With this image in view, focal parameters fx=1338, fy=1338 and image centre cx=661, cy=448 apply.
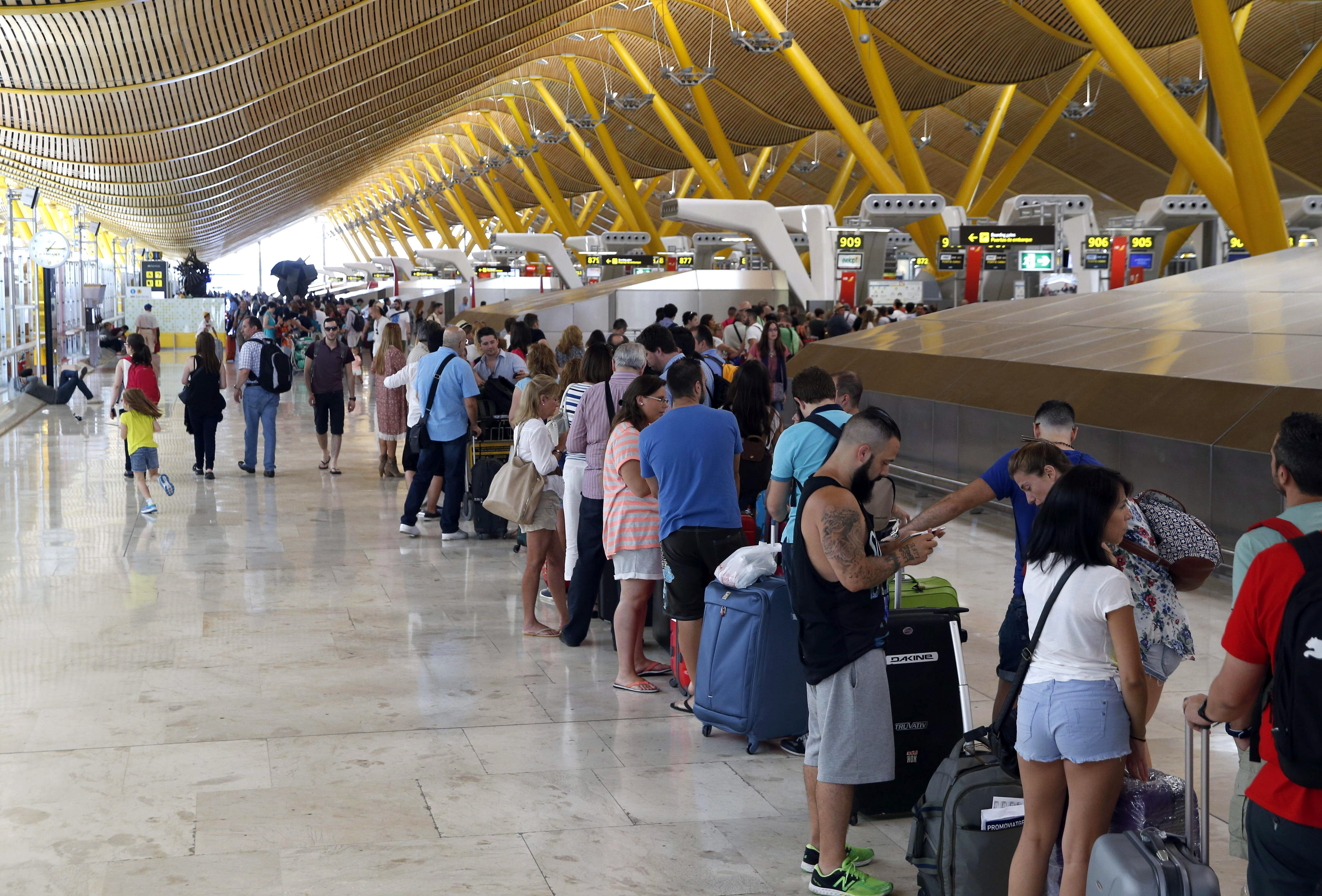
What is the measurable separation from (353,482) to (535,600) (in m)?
6.28

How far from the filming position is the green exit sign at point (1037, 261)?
31141 mm

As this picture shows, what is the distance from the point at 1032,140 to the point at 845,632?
3934 cm

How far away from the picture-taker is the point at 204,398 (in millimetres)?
12844

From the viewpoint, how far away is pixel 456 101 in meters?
48.9

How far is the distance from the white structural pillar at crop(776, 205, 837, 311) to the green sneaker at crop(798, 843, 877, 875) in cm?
2736

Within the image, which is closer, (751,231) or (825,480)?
(825,480)

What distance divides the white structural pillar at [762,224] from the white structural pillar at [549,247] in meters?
14.9

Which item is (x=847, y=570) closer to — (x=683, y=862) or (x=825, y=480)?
(x=825, y=480)

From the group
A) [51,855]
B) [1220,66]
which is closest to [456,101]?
[1220,66]

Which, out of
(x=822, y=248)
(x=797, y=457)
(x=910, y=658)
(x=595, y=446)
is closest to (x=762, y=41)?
(x=822, y=248)

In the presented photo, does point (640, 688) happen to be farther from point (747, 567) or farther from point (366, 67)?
point (366, 67)

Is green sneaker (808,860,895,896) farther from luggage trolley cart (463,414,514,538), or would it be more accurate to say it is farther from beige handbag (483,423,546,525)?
luggage trolley cart (463,414,514,538)

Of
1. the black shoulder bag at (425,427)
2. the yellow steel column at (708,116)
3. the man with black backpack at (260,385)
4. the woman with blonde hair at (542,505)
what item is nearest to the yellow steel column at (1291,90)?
the yellow steel column at (708,116)

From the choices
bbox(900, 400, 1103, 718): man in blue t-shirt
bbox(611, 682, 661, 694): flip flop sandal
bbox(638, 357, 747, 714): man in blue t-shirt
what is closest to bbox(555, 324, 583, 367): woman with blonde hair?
bbox(611, 682, 661, 694): flip flop sandal
